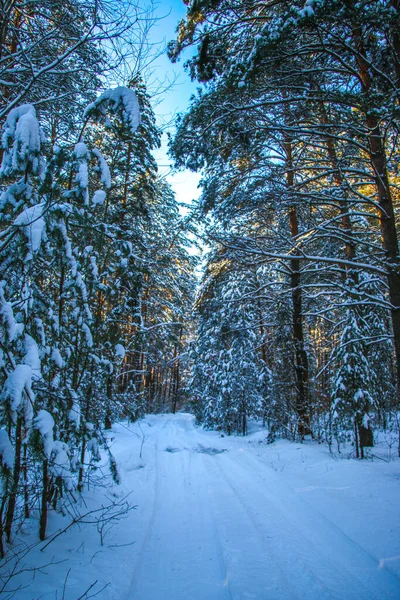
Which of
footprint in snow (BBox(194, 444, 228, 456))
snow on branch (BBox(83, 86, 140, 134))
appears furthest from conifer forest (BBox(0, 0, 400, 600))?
footprint in snow (BBox(194, 444, 228, 456))

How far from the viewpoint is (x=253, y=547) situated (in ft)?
9.12

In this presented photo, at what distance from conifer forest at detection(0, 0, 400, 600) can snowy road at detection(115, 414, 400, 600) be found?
23 mm

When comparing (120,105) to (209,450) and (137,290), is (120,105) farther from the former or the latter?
(209,450)

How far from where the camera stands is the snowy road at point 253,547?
2.23 metres

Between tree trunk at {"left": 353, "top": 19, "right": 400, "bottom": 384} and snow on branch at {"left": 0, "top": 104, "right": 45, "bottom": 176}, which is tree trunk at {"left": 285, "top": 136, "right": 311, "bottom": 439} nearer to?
tree trunk at {"left": 353, "top": 19, "right": 400, "bottom": 384}

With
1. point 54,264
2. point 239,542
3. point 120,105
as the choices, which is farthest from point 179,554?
point 120,105

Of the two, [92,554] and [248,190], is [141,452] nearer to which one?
[92,554]

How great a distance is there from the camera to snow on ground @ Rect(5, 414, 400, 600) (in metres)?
2.20

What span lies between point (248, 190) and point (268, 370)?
7.13 metres

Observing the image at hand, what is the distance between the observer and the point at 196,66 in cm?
569

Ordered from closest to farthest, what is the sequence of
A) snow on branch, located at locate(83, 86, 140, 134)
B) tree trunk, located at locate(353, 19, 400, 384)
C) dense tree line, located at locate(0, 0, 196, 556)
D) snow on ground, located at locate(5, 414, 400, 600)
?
dense tree line, located at locate(0, 0, 196, 556)
snow on ground, located at locate(5, 414, 400, 600)
snow on branch, located at locate(83, 86, 140, 134)
tree trunk, located at locate(353, 19, 400, 384)

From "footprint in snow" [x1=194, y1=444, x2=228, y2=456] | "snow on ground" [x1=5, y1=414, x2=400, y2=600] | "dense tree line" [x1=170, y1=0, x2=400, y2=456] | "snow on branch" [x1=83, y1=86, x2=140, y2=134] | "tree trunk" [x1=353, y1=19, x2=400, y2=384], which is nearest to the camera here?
"snow on ground" [x1=5, y1=414, x2=400, y2=600]

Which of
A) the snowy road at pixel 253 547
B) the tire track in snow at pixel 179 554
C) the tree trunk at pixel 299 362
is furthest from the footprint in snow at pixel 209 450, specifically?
the tire track in snow at pixel 179 554

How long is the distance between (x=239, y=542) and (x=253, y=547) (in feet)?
0.54
